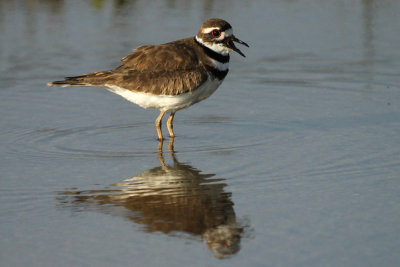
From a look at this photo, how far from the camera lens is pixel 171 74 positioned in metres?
9.02

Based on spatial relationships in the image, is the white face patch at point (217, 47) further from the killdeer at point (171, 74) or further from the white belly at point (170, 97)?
the white belly at point (170, 97)

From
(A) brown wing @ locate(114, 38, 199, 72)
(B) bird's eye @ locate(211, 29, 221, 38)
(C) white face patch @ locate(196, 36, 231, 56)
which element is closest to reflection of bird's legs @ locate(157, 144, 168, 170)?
(A) brown wing @ locate(114, 38, 199, 72)

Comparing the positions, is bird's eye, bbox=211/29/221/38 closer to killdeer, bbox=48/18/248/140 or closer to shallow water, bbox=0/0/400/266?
killdeer, bbox=48/18/248/140

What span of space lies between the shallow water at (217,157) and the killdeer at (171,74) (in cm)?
55

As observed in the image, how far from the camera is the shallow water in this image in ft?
18.5

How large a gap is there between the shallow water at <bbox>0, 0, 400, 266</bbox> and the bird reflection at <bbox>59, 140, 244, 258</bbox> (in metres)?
0.02

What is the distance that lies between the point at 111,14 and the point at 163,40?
358cm

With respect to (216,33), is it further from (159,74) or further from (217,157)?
(217,157)

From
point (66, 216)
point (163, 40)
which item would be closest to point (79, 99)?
point (163, 40)

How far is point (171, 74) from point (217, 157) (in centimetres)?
153

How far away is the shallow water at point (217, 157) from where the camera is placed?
222 inches

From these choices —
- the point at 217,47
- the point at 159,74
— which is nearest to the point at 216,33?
the point at 217,47

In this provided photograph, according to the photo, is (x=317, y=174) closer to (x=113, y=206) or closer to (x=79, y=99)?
(x=113, y=206)

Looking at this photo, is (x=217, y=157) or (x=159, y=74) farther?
(x=159, y=74)
